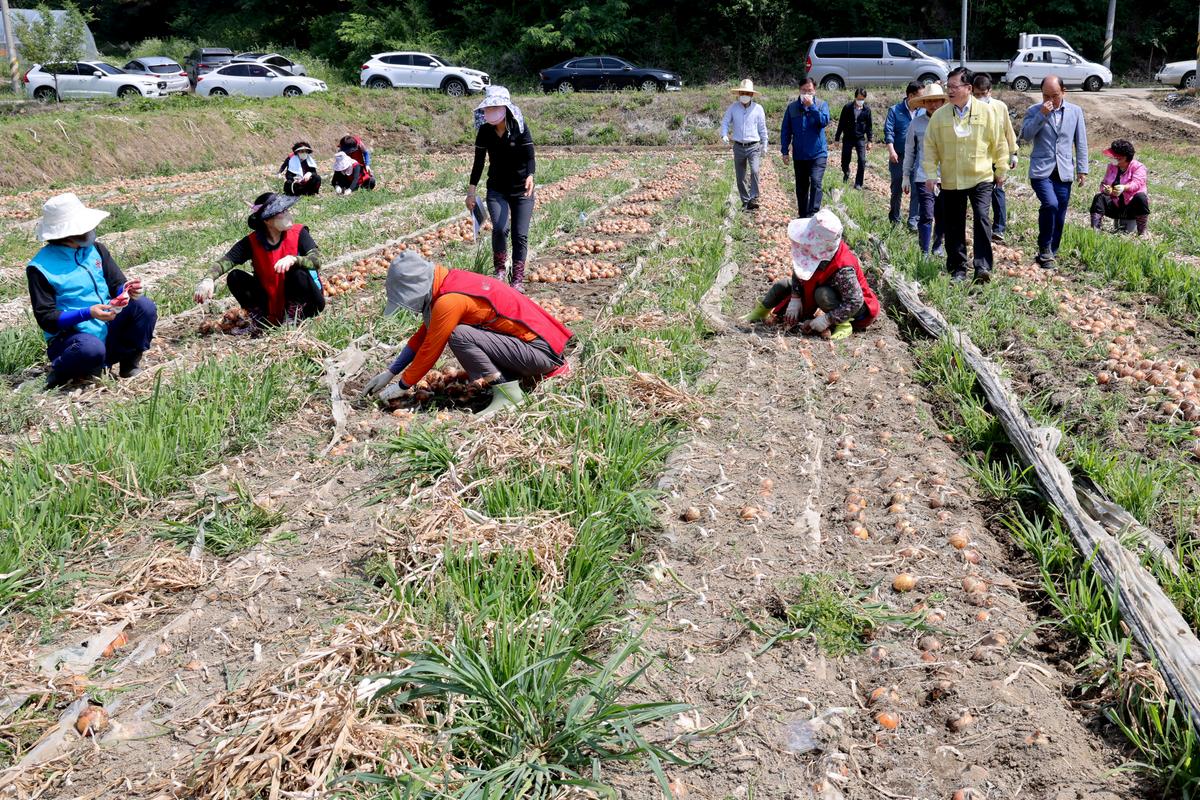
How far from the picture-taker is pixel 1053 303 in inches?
242

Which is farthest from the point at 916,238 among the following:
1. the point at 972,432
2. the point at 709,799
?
the point at 709,799

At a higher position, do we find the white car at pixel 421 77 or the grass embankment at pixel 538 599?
the white car at pixel 421 77

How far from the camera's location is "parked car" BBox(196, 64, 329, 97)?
87.1 ft

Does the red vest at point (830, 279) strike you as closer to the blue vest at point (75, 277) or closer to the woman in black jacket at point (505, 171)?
the woman in black jacket at point (505, 171)

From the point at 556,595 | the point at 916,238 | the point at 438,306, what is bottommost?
the point at 916,238

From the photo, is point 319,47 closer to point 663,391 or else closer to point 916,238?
point 916,238

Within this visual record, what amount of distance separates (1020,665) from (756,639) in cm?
78

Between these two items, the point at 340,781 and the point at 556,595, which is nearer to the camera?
the point at 340,781

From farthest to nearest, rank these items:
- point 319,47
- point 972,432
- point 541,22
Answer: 1. point 319,47
2. point 541,22
3. point 972,432

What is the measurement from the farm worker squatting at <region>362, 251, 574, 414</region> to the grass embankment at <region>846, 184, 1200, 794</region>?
2.18 m

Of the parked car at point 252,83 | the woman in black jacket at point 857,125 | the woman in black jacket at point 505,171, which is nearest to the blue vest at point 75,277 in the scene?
the woman in black jacket at point 505,171

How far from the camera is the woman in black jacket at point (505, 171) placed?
6781 mm

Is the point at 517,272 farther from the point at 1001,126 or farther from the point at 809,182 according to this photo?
the point at 809,182

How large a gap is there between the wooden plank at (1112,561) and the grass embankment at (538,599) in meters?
1.41
